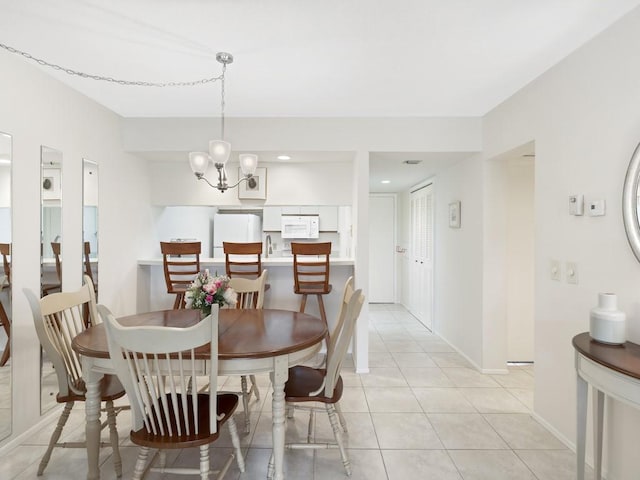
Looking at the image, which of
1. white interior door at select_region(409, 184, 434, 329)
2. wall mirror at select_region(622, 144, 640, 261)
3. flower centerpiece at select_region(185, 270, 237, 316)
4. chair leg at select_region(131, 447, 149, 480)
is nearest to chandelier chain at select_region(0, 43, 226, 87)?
flower centerpiece at select_region(185, 270, 237, 316)

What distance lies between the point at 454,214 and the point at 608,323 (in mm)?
2470

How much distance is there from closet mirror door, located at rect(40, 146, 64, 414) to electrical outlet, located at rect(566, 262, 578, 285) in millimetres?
3454

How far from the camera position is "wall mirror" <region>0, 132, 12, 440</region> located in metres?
2.22

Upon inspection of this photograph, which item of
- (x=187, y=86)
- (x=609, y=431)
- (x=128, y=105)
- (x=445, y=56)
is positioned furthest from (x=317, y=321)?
(x=128, y=105)

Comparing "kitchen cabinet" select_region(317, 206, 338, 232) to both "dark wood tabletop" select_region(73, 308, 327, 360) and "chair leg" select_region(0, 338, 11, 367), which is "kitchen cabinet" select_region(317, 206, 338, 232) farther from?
"chair leg" select_region(0, 338, 11, 367)

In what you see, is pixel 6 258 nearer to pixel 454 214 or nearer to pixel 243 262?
pixel 243 262

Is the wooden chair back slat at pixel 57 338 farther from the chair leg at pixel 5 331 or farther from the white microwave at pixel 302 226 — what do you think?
the white microwave at pixel 302 226

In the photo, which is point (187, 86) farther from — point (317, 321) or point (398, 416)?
point (398, 416)

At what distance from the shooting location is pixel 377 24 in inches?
78.1

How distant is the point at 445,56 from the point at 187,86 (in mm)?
1905

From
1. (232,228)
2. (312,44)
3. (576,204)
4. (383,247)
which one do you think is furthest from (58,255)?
(383,247)

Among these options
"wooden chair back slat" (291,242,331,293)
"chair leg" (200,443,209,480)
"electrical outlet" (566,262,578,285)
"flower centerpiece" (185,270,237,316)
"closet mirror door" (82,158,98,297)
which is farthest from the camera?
"wooden chair back slat" (291,242,331,293)

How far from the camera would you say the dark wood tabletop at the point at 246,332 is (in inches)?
66.7

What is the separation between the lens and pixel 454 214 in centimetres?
405
